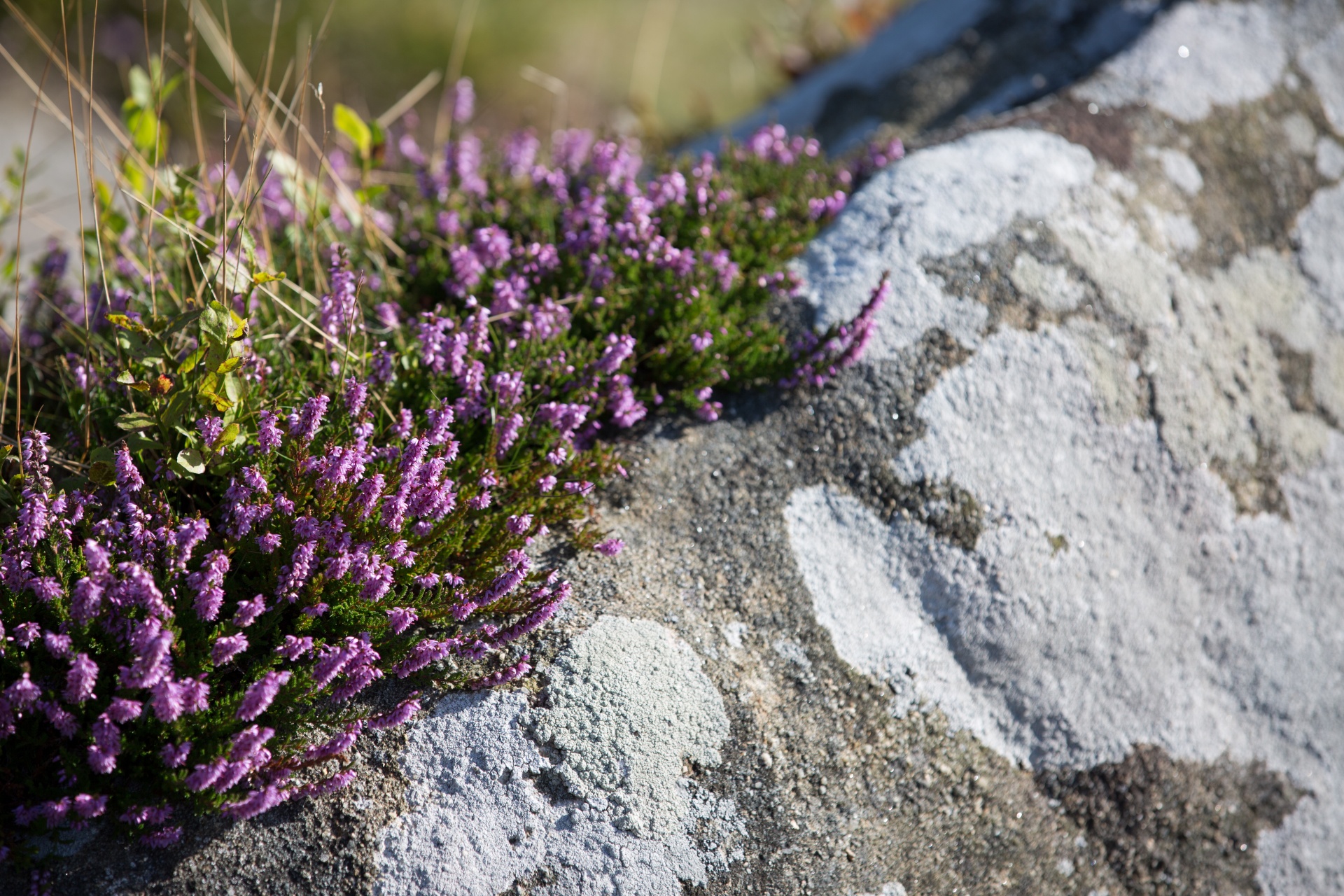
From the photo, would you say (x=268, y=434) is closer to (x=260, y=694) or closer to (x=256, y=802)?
(x=260, y=694)

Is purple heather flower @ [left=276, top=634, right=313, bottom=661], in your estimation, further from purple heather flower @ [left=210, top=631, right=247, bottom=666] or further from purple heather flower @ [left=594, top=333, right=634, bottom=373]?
purple heather flower @ [left=594, top=333, right=634, bottom=373]

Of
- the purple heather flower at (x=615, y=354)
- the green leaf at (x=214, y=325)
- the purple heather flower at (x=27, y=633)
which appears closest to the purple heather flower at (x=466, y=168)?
the purple heather flower at (x=615, y=354)

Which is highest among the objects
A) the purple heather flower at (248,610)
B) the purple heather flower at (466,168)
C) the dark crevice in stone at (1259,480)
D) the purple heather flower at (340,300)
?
the purple heather flower at (466,168)

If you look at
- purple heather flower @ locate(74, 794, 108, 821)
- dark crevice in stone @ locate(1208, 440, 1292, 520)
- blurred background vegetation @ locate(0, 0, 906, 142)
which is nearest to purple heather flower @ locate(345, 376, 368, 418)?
purple heather flower @ locate(74, 794, 108, 821)

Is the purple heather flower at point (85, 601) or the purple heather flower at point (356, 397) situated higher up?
the purple heather flower at point (356, 397)

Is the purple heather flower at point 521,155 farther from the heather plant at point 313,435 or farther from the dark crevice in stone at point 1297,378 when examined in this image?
the dark crevice in stone at point 1297,378

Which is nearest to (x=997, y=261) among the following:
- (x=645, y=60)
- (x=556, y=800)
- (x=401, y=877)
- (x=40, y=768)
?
(x=556, y=800)
